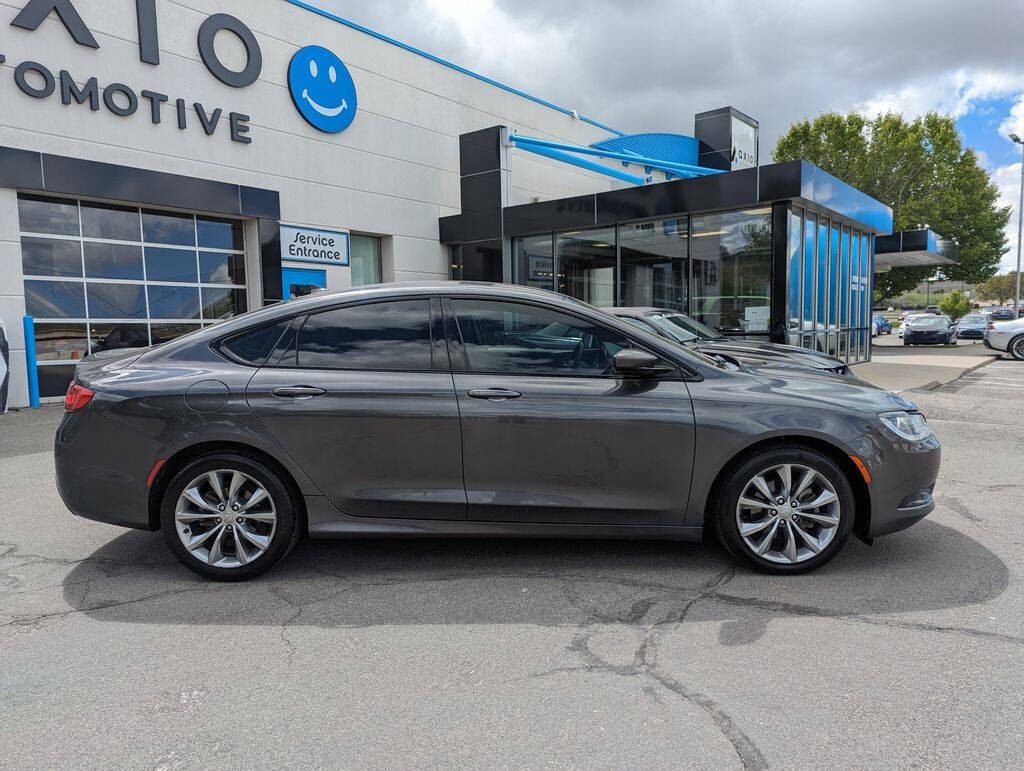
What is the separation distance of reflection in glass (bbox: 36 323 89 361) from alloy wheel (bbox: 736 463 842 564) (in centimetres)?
1169

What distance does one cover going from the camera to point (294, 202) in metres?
14.8

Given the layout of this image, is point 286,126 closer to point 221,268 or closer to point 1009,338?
point 221,268

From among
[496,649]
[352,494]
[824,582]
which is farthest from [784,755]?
[352,494]

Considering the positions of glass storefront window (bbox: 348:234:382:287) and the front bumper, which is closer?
the front bumper

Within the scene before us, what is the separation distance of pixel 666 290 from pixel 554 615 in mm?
12016

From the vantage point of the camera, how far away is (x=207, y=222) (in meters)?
13.6

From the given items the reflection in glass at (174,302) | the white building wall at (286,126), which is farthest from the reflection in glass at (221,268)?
the white building wall at (286,126)

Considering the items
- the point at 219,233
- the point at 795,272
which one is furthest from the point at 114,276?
the point at 795,272

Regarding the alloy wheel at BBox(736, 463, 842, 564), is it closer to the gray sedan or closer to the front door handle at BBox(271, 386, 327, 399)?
the gray sedan

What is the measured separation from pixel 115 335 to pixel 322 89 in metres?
6.82

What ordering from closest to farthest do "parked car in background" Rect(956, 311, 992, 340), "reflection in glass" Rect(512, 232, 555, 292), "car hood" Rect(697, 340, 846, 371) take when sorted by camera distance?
"car hood" Rect(697, 340, 846, 371), "reflection in glass" Rect(512, 232, 555, 292), "parked car in background" Rect(956, 311, 992, 340)

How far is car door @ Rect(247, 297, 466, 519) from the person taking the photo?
3713 mm

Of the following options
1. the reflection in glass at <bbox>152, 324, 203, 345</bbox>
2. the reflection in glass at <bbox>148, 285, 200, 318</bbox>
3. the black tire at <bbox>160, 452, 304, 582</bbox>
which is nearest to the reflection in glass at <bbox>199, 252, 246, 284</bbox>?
the reflection in glass at <bbox>148, 285, 200, 318</bbox>

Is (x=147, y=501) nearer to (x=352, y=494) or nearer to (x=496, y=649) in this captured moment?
(x=352, y=494)
